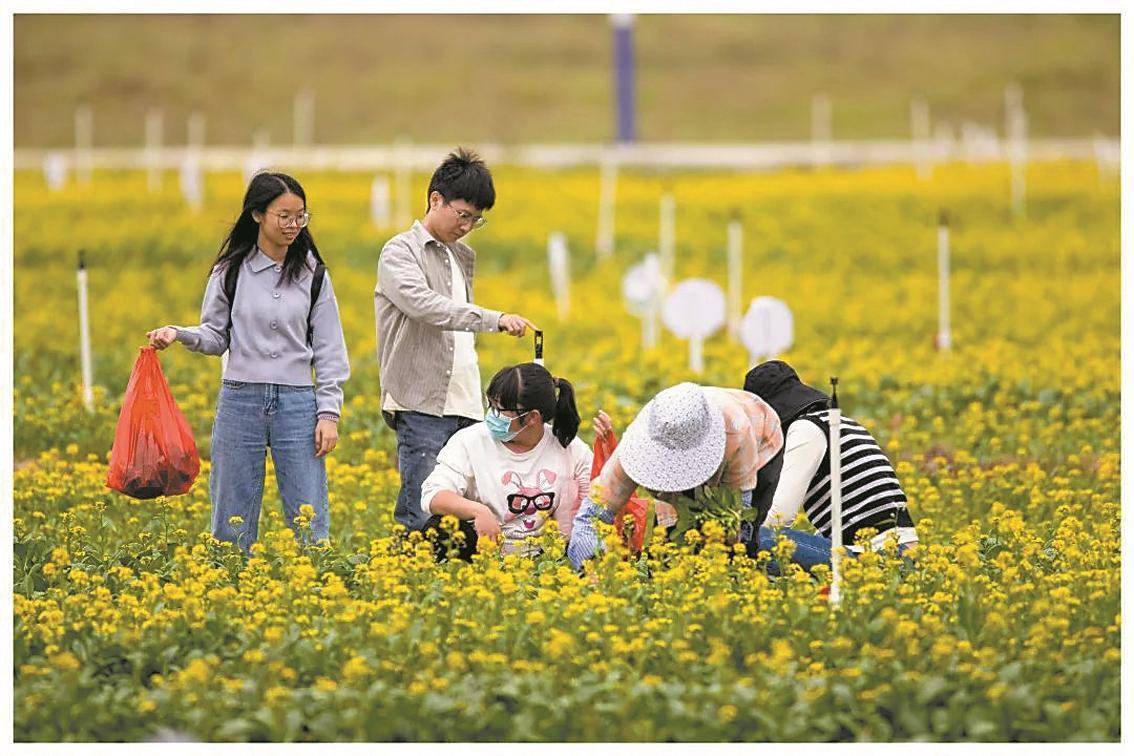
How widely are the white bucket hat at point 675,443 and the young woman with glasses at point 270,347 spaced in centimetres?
138

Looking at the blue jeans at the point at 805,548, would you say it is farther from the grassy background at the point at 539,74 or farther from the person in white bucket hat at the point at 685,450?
the grassy background at the point at 539,74

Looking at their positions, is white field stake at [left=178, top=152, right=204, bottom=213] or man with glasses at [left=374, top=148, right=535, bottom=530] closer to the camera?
man with glasses at [left=374, top=148, right=535, bottom=530]

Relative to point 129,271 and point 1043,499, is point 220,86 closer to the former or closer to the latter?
point 129,271

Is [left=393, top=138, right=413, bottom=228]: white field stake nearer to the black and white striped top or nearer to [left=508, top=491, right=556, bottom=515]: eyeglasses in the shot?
[left=508, top=491, right=556, bottom=515]: eyeglasses

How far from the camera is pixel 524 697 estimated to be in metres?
5.50

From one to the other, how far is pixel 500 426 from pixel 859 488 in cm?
130

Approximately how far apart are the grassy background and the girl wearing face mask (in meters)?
37.2

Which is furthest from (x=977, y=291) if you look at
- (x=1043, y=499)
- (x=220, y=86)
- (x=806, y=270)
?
(x=220, y=86)

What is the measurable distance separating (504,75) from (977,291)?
33.5 meters

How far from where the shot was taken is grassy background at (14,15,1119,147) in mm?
46125

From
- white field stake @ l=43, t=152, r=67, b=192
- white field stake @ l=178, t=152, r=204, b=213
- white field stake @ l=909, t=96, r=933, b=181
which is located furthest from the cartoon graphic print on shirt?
white field stake @ l=909, t=96, r=933, b=181

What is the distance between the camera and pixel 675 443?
6.22 metres

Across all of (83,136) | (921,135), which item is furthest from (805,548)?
(83,136)

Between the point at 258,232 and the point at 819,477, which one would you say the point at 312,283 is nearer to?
the point at 258,232
